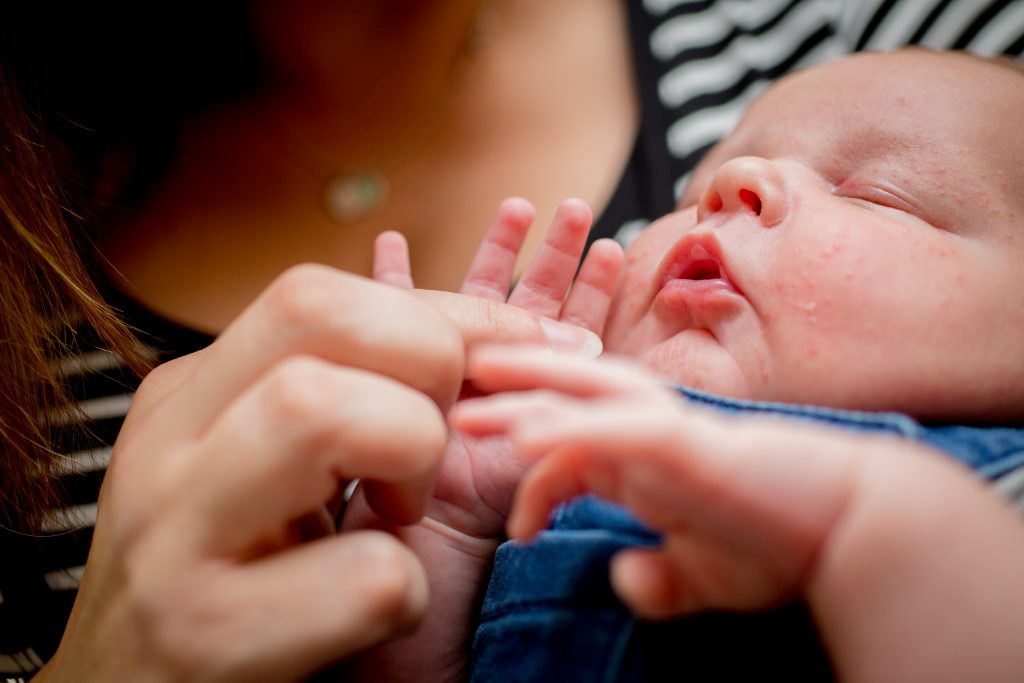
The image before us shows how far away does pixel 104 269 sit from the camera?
98 centimetres

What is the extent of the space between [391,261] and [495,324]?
32cm

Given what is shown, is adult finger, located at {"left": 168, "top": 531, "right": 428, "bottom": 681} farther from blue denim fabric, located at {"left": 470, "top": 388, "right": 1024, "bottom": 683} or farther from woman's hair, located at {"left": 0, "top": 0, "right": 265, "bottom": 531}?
woman's hair, located at {"left": 0, "top": 0, "right": 265, "bottom": 531}

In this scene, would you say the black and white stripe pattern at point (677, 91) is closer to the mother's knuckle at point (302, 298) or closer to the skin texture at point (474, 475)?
the skin texture at point (474, 475)

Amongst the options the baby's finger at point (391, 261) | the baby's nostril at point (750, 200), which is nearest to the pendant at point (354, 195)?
the baby's finger at point (391, 261)

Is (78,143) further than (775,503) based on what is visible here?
Yes

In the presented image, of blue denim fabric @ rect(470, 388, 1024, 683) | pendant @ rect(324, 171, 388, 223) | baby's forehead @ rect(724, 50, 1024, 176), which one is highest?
baby's forehead @ rect(724, 50, 1024, 176)

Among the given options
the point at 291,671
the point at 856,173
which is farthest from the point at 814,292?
the point at 291,671

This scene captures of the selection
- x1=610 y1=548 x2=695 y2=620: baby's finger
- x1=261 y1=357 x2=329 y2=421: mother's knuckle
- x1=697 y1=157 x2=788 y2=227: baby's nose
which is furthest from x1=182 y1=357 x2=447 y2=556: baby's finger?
x1=697 y1=157 x2=788 y2=227: baby's nose

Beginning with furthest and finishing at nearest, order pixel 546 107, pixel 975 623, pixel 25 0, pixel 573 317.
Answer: pixel 546 107, pixel 25 0, pixel 573 317, pixel 975 623

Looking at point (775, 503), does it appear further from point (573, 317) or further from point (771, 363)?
point (573, 317)

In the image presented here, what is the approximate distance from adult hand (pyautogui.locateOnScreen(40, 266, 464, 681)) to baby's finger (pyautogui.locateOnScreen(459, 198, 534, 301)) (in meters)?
0.39

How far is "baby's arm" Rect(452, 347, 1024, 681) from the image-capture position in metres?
0.39

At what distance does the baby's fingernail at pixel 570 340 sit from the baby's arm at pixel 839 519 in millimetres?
261

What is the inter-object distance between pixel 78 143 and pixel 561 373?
0.94 meters
